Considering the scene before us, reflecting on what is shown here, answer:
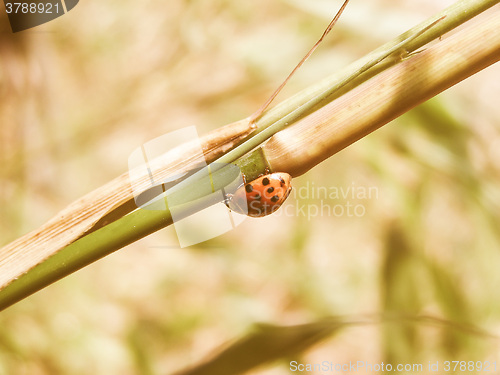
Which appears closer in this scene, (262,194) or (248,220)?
(262,194)

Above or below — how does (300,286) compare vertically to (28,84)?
below

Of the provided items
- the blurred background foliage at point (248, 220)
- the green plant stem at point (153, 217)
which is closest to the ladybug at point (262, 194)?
the green plant stem at point (153, 217)

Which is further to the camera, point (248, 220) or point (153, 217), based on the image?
point (248, 220)

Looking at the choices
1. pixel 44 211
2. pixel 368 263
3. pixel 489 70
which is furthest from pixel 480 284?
pixel 44 211

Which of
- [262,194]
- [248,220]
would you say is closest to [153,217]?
[262,194]

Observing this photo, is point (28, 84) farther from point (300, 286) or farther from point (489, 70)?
point (489, 70)

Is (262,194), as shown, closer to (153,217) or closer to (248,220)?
(153,217)

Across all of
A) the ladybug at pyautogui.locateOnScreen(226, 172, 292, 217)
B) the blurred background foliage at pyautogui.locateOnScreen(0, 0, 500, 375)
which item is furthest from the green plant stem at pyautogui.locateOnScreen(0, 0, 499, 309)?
the blurred background foliage at pyautogui.locateOnScreen(0, 0, 500, 375)
